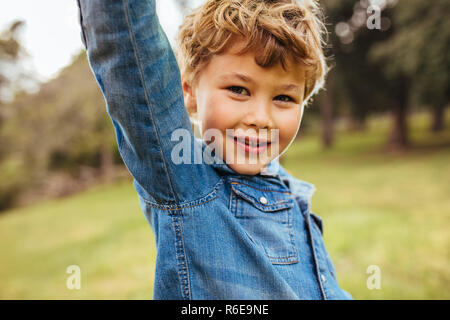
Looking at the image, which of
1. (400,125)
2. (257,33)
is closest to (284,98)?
(257,33)

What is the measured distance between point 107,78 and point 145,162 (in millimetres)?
221

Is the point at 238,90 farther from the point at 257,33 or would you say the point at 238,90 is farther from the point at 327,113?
the point at 327,113

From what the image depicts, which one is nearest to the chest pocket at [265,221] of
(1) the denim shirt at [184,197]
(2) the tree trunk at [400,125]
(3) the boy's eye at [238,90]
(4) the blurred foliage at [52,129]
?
(1) the denim shirt at [184,197]

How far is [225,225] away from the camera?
3.23 ft

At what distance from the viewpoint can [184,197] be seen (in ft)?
3.06

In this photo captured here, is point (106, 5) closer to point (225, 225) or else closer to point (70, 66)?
point (225, 225)

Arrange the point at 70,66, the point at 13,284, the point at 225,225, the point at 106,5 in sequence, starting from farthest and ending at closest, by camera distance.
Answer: the point at 70,66 → the point at 13,284 → the point at 225,225 → the point at 106,5

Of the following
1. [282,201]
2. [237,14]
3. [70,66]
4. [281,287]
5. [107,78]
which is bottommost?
[281,287]

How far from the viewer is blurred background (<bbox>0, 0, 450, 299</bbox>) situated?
4.22 m

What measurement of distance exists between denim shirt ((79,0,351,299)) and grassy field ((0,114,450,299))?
2.54m

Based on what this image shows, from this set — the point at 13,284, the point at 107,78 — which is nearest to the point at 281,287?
the point at 107,78

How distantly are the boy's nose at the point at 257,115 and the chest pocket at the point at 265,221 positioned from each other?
19 centimetres

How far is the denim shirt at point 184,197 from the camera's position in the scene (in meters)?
0.80

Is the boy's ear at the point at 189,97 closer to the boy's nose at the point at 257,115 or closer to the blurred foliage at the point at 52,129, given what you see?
the boy's nose at the point at 257,115
